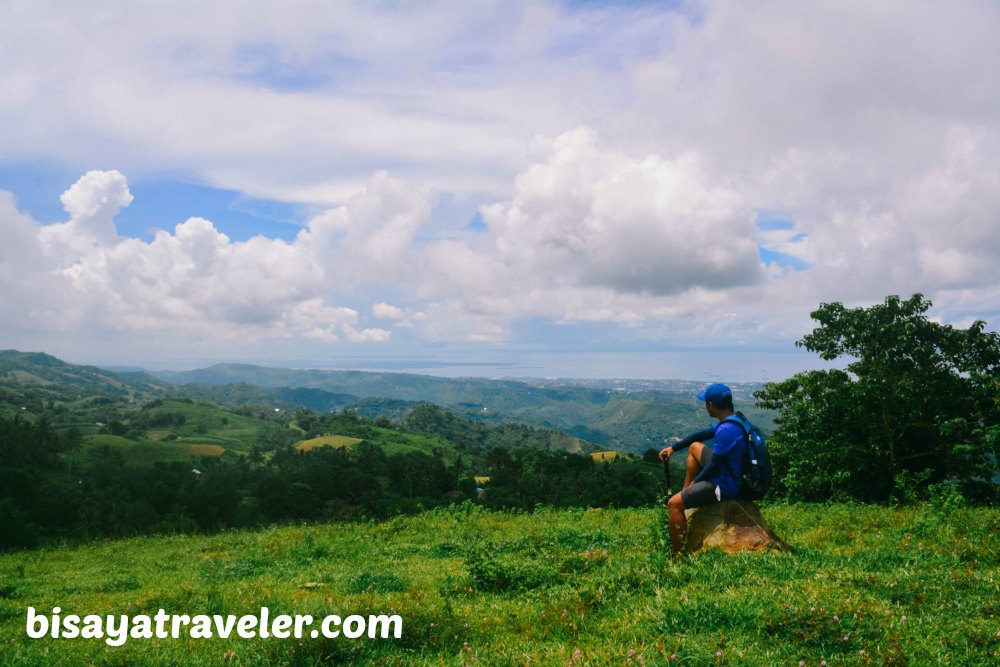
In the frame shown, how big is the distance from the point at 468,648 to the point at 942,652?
4100 millimetres

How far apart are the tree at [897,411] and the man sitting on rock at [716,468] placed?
48.0ft

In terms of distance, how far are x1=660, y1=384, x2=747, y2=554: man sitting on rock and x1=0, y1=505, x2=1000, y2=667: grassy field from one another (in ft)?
2.41

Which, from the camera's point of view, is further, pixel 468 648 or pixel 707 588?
pixel 707 588

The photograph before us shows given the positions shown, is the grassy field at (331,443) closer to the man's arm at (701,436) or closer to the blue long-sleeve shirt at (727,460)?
the man's arm at (701,436)

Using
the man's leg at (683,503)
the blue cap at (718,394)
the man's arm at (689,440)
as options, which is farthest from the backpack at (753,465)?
the man's arm at (689,440)

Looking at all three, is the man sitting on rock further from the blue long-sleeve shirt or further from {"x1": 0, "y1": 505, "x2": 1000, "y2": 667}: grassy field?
{"x1": 0, "y1": 505, "x2": 1000, "y2": 667}: grassy field

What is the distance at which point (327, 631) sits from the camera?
5883 millimetres

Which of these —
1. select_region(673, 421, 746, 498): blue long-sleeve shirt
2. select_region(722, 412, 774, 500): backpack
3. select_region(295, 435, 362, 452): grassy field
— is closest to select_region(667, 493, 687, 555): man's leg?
select_region(673, 421, 746, 498): blue long-sleeve shirt

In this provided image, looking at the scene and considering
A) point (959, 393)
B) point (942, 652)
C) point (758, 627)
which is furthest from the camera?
point (959, 393)

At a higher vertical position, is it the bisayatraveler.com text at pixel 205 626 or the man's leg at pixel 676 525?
the man's leg at pixel 676 525

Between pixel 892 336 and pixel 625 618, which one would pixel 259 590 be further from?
pixel 892 336

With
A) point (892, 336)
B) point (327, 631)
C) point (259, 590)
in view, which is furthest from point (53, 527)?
point (892, 336)

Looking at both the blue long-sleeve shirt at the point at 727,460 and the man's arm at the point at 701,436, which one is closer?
the blue long-sleeve shirt at the point at 727,460

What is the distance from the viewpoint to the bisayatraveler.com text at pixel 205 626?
6125 mm
